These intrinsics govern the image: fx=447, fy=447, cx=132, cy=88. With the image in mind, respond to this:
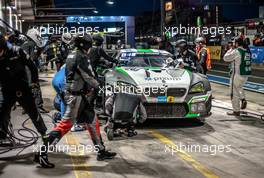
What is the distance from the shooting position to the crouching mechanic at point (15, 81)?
6219mm

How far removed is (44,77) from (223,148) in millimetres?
13804

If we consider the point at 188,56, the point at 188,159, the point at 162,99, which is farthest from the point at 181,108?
the point at 188,56

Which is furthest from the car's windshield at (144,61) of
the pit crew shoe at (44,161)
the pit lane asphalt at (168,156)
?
the pit crew shoe at (44,161)

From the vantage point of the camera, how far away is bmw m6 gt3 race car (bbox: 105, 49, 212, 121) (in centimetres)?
820

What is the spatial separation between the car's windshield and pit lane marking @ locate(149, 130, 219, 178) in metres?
2.14

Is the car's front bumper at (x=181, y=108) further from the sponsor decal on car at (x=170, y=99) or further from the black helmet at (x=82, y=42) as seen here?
the black helmet at (x=82, y=42)

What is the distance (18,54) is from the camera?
6.27 meters

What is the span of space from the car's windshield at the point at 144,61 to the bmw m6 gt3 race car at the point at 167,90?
0.75 m

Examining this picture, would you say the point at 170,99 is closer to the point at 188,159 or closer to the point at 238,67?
the point at 188,159

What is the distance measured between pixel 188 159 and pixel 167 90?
2180 millimetres

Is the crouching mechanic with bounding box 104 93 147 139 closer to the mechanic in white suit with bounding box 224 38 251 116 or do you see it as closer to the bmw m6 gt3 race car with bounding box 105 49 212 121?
the bmw m6 gt3 race car with bounding box 105 49 212 121

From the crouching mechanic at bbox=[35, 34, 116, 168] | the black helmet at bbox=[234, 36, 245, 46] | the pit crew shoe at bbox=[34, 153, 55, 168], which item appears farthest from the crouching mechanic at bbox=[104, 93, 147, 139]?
the black helmet at bbox=[234, 36, 245, 46]

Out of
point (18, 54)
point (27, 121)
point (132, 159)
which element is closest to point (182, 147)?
point (132, 159)

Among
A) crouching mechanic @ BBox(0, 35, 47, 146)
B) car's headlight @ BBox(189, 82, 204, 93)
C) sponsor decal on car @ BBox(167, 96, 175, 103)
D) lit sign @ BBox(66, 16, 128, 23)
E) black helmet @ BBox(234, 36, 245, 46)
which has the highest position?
lit sign @ BBox(66, 16, 128, 23)
